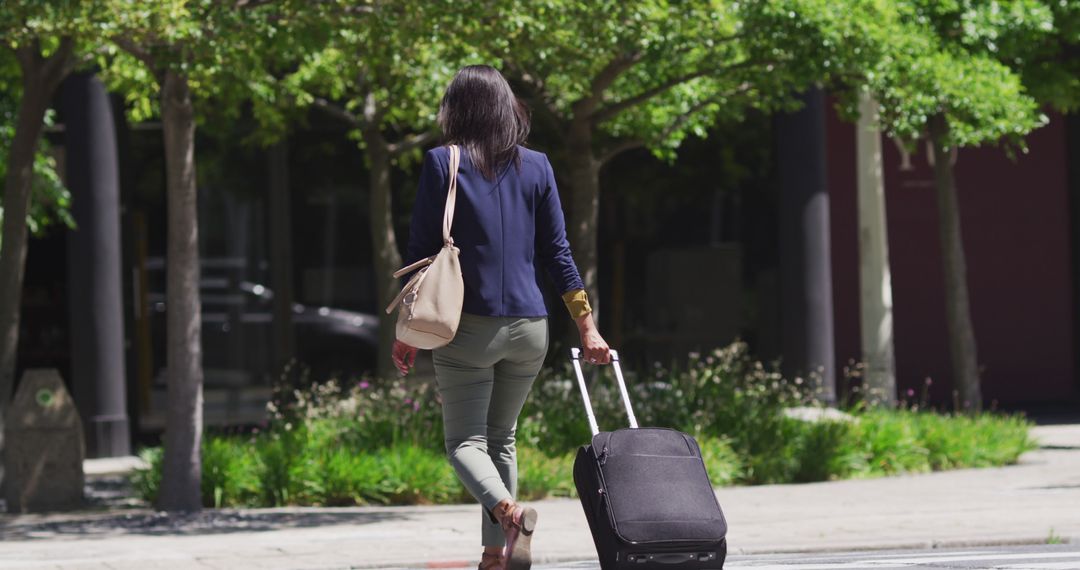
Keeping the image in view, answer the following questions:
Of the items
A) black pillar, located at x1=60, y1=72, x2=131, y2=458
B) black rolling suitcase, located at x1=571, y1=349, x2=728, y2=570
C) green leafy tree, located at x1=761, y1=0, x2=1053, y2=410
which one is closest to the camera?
black rolling suitcase, located at x1=571, y1=349, x2=728, y2=570

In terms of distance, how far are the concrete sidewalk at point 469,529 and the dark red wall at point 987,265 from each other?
6782 mm

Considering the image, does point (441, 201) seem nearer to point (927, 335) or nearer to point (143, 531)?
point (143, 531)

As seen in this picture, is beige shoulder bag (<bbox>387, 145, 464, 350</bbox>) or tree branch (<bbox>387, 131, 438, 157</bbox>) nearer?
beige shoulder bag (<bbox>387, 145, 464, 350</bbox>)

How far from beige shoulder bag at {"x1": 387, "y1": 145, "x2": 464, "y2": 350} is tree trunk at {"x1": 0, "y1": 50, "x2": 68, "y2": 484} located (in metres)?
5.90

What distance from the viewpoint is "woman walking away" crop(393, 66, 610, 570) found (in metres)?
5.61

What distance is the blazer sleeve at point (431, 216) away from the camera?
5629 mm

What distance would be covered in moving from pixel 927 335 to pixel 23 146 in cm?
1092

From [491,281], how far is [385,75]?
22.4 feet

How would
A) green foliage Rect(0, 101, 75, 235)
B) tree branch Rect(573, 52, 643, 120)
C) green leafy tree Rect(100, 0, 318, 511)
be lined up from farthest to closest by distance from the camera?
green foliage Rect(0, 101, 75, 235) < tree branch Rect(573, 52, 643, 120) < green leafy tree Rect(100, 0, 318, 511)

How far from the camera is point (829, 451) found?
11.7 metres

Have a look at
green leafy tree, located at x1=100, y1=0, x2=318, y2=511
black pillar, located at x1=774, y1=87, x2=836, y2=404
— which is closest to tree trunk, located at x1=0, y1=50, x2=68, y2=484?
green leafy tree, located at x1=100, y1=0, x2=318, y2=511

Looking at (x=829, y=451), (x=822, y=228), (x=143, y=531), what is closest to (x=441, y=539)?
(x=143, y=531)

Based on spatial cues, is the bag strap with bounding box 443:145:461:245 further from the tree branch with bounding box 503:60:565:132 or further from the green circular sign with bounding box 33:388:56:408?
the tree branch with bounding box 503:60:565:132

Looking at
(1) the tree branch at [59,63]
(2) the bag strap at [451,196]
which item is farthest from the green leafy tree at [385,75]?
(2) the bag strap at [451,196]
